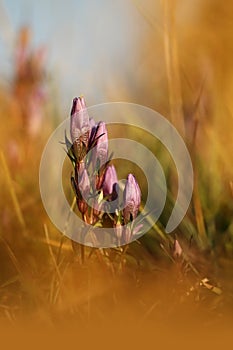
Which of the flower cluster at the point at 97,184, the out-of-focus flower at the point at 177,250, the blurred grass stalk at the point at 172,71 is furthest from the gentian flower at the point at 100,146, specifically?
the blurred grass stalk at the point at 172,71

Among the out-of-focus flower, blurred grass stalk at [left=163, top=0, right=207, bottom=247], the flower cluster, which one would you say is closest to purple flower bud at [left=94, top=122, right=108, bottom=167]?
the flower cluster

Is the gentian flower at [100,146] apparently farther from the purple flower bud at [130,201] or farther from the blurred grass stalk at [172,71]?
the blurred grass stalk at [172,71]

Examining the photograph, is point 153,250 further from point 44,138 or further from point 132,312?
point 44,138

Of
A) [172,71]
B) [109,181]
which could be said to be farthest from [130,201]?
[172,71]

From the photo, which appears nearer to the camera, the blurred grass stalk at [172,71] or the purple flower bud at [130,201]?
the purple flower bud at [130,201]

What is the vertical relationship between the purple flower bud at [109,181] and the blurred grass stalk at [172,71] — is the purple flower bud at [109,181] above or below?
below

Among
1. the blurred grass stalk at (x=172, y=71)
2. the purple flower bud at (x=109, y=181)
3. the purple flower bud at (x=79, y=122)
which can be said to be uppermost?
the blurred grass stalk at (x=172, y=71)

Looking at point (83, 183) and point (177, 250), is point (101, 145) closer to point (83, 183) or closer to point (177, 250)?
point (83, 183)
